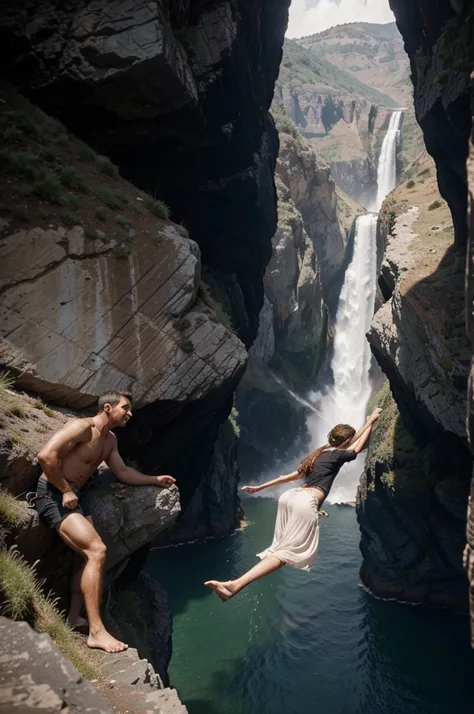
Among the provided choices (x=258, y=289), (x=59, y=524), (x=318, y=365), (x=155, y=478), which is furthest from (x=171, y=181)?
(x=318, y=365)

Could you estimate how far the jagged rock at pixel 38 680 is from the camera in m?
3.86

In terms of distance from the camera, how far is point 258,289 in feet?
104

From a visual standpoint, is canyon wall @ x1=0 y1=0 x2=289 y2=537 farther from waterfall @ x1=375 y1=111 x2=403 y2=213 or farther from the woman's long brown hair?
waterfall @ x1=375 y1=111 x2=403 y2=213

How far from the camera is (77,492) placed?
775 cm

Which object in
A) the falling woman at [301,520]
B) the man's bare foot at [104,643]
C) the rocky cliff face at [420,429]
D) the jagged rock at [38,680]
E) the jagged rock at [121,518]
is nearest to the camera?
the jagged rock at [38,680]

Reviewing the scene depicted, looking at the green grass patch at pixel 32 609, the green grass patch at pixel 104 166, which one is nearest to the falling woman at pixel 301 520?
the green grass patch at pixel 32 609

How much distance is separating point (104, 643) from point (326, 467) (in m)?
3.66

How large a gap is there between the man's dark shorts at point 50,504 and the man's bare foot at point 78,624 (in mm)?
1362

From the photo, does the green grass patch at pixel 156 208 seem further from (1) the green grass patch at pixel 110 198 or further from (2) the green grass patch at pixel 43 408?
(2) the green grass patch at pixel 43 408

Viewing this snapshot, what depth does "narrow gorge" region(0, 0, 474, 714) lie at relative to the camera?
934cm

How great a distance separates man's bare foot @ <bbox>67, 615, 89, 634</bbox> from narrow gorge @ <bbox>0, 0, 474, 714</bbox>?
0.34 metres

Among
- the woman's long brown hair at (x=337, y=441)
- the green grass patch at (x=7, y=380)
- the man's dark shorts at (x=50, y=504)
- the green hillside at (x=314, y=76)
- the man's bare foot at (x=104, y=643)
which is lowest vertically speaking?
the man's bare foot at (x=104, y=643)

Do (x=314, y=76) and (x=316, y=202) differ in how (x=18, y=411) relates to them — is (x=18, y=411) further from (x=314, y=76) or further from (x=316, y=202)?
(x=314, y=76)

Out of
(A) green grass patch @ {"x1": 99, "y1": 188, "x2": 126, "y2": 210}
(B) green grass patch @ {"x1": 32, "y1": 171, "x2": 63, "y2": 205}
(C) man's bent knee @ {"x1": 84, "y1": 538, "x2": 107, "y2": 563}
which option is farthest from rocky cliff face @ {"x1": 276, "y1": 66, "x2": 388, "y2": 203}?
(C) man's bent knee @ {"x1": 84, "y1": 538, "x2": 107, "y2": 563}
